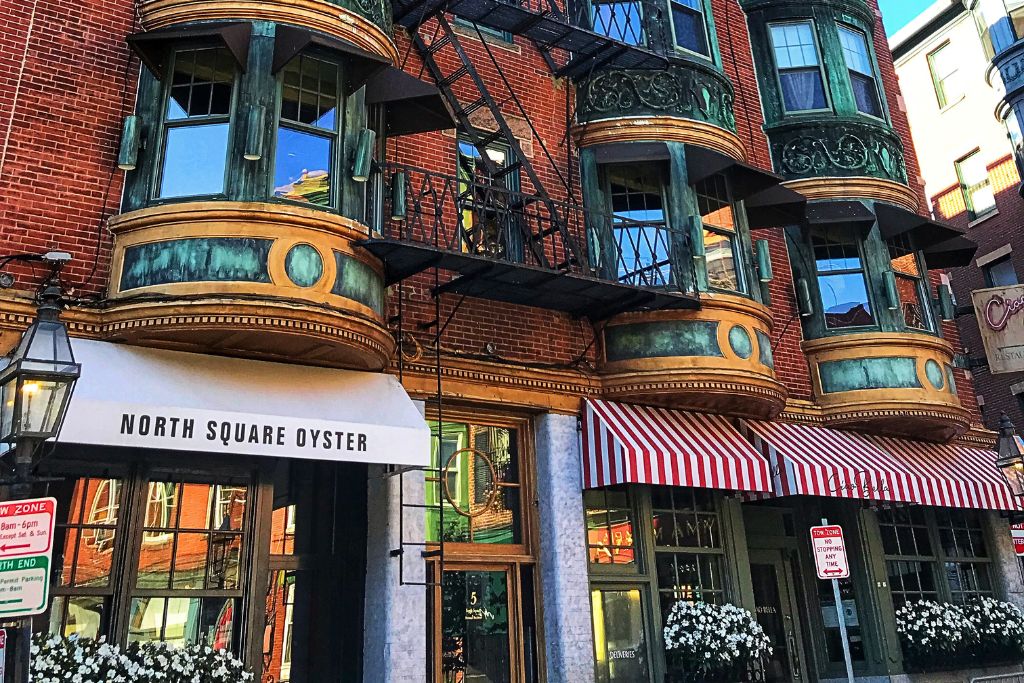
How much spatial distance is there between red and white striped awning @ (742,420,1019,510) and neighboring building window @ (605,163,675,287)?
2.82 metres

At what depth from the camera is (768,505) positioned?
14.6 meters

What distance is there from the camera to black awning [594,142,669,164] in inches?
515

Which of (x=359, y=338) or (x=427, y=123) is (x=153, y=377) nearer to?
(x=359, y=338)

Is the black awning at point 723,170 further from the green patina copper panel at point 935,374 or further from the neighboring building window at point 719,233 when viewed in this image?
the green patina copper panel at point 935,374

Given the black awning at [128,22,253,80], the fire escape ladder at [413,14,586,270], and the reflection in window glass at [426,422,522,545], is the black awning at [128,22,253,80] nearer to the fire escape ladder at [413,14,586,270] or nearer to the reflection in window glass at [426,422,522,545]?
the fire escape ladder at [413,14,586,270]

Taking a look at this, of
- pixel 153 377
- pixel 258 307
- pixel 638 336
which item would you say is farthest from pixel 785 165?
pixel 153 377

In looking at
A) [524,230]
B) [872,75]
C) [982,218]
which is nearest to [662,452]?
[524,230]

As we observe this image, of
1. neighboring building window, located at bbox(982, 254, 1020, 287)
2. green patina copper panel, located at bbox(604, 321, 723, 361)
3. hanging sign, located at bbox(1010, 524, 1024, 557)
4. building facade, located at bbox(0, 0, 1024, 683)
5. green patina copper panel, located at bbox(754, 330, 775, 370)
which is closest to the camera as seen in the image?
building facade, located at bbox(0, 0, 1024, 683)

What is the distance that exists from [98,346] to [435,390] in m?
3.94

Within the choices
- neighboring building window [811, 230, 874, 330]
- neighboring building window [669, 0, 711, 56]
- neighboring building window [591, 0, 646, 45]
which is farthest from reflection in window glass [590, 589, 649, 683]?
neighboring building window [669, 0, 711, 56]

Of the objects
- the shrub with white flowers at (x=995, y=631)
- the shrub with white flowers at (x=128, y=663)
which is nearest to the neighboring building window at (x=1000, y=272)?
the shrub with white flowers at (x=995, y=631)

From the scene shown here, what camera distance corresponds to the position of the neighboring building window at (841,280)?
49.2 ft

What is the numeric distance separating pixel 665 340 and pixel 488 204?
10.3ft

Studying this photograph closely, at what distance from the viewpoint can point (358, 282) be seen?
31.7 ft
